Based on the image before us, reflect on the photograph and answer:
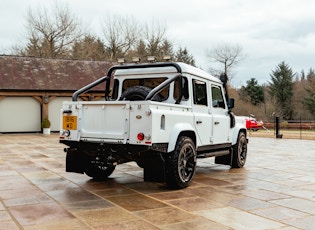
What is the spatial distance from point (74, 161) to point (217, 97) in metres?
3.55

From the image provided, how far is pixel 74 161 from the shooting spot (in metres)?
7.02

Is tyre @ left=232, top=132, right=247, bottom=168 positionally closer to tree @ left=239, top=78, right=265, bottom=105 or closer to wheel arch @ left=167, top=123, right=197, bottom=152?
wheel arch @ left=167, top=123, right=197, bottom=152

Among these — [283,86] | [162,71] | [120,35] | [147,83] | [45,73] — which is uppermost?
[120,35]

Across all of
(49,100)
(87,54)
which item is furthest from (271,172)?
(87,54)

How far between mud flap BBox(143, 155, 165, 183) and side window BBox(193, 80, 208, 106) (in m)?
1.72

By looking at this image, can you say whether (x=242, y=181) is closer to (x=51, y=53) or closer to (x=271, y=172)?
(x=271, y=172)

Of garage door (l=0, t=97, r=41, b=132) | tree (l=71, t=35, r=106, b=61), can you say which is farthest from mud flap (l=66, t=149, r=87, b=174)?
tree (l=71, t=35, r=106, b=61)

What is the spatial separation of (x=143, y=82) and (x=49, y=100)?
60.5 ft

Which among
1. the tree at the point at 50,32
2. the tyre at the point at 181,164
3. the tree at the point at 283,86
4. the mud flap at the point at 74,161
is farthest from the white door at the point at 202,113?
the tree at the point at 283,86

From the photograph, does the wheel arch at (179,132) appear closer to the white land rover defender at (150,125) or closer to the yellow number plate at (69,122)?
the white land rover defender at (150,125)

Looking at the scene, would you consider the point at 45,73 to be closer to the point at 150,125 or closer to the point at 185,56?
the point at 150,125

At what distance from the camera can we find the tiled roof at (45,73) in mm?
24266

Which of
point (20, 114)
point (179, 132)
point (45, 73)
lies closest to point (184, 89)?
point (179, 132)

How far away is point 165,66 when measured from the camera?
24.1ft
